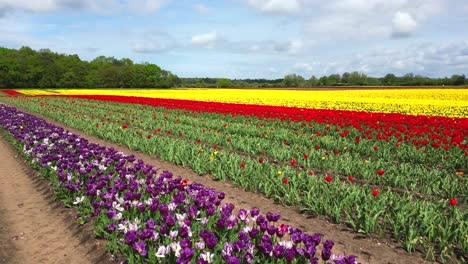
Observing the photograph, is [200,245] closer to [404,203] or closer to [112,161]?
[404,203]

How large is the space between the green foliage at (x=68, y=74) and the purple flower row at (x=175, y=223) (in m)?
96.8

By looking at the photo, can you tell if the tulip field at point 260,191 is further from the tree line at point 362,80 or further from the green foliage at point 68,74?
the green foliage at point 68,74

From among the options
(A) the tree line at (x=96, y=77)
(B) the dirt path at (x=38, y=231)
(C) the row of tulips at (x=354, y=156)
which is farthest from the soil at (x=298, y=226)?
(A) the tree line at (x=96, y=77)

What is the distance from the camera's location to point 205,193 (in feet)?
16.8

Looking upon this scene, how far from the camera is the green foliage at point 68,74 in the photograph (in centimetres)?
9061

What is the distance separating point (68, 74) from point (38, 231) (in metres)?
101

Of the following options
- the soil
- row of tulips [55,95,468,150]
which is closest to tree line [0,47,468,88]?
row of tulips [55,95,468,150]

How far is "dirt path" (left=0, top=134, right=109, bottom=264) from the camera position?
507 cm

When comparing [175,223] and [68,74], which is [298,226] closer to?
[175,223]

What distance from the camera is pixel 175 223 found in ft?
15.7

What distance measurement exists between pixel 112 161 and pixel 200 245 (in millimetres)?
5049

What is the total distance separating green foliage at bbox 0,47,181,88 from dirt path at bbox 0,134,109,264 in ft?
313

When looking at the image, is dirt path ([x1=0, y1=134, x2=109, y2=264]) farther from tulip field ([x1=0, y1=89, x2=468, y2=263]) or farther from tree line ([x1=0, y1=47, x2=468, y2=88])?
tree line ([x1=0, y1=47, x2=468, y2=88])

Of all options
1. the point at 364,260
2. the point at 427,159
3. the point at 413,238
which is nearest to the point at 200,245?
the point at 364,260
